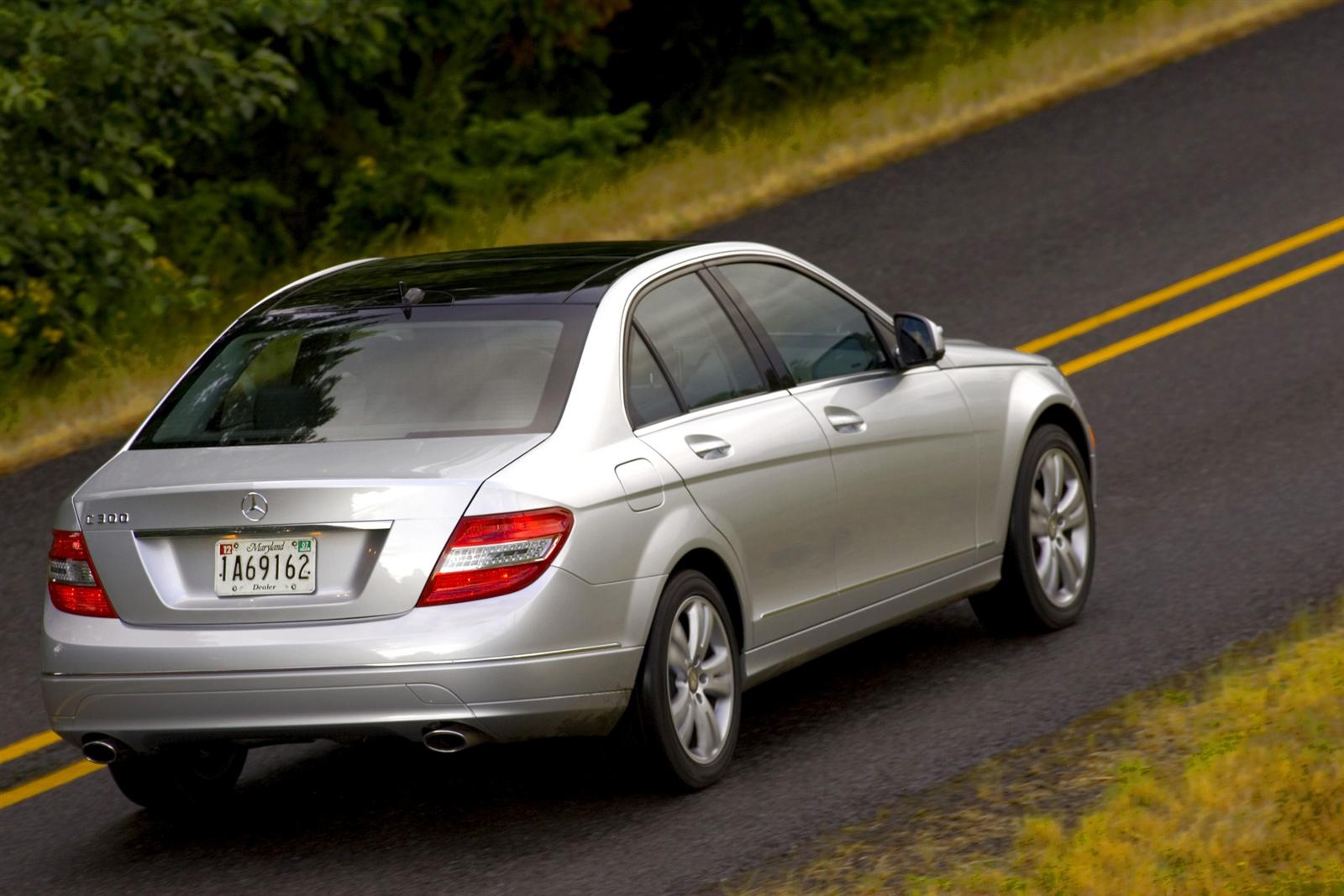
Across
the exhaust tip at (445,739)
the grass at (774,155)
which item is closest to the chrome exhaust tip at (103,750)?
the exhaust tip at (445,739)

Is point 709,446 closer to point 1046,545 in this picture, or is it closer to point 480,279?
point 480,279

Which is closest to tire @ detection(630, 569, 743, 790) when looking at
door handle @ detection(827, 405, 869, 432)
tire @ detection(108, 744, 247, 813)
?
door handle @ detection(827, 405, 869, 432)

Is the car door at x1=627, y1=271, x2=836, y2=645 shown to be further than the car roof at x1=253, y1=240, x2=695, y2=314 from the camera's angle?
No

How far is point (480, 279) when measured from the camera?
22.7 ft

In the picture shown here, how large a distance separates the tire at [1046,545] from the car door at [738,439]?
1204 millimetres

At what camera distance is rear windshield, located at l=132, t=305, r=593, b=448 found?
6.25 meters

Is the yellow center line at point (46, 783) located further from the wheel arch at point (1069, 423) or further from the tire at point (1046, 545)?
the wheel arch at point (1069, 423)

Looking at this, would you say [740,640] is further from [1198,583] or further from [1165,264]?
[1165,264]

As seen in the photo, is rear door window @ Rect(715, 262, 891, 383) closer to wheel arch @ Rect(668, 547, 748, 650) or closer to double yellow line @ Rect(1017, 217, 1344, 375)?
wheel arch @ Rect(668, 547, 748, 650)

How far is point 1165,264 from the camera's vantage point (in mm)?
14211

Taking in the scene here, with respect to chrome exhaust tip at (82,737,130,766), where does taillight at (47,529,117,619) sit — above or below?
above

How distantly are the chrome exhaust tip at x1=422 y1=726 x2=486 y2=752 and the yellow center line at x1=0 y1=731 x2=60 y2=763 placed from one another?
2383 millimetres

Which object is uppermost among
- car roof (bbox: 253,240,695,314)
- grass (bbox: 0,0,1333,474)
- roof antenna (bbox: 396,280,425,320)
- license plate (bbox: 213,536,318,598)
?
roof antenna (bbox: 396,280,425,320)

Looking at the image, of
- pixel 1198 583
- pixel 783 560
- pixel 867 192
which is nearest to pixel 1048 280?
pixel 867 192
